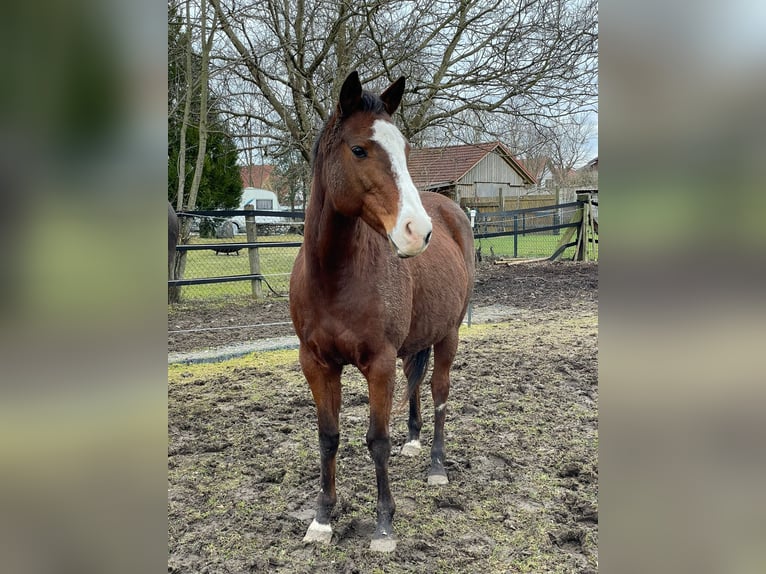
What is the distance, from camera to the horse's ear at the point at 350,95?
2102mm

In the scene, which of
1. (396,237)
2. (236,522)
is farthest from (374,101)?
(236,522)

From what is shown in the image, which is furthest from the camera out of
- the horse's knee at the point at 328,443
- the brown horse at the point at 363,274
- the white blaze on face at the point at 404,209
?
the horse's knee at the point at 328,443

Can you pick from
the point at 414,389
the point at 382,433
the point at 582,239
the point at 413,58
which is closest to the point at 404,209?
the point at 382,433

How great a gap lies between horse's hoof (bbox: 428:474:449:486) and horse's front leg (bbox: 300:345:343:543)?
2.11 ft

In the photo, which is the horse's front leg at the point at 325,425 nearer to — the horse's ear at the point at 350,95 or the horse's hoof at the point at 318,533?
the horse's hoof at the point at 318,533

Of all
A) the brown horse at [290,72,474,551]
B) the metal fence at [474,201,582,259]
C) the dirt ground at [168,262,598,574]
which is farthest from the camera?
the metal fence at [474,201,582,259]

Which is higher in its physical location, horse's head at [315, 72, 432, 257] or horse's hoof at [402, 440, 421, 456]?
horse's head at [315, 72, 432, 257]

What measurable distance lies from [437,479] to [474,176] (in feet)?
76.2

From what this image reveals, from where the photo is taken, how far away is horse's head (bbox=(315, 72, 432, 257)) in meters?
1.94

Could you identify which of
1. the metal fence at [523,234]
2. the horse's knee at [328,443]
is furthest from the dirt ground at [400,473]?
the metal fence at [523,234]

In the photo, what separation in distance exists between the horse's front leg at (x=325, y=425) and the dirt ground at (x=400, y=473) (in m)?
0.08

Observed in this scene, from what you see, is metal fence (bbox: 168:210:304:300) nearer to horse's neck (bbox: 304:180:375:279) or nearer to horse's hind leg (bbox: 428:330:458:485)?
horse's hind leg (bbox: 428:330:458:485)

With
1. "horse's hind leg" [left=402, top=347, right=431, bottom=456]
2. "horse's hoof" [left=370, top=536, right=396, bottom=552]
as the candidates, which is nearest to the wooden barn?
"horse's hind leg" [left=402, top=347, right=431, bottom=456]
